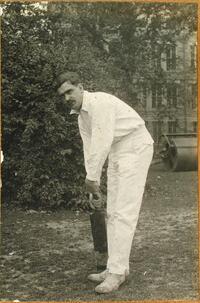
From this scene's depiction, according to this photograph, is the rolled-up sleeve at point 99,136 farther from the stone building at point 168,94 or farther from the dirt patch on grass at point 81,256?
the stone building at point 168,94

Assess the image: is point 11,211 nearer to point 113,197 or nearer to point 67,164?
point 67,164

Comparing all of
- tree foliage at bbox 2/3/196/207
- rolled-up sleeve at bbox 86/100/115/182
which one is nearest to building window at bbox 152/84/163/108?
tree foliage at bbox 2/3/196/207

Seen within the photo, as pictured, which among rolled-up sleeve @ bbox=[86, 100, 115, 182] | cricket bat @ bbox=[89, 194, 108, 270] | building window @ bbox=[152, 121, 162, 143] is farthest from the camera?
building window @ bbox=[152, 121, 162, 143]

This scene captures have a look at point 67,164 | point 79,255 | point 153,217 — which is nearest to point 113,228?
point 79,255

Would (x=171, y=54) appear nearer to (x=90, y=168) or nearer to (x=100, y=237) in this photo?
(x=100, y=237)

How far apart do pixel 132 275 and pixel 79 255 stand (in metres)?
0.91

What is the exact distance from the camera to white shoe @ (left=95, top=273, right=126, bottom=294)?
12.4 feet

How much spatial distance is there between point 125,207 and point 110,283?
608mm

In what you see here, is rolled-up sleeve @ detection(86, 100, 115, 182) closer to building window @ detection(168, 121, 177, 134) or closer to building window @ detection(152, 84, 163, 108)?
building window @ detection(152, 84, 163, 108)

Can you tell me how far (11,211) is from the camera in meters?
7.57

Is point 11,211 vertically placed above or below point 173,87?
below

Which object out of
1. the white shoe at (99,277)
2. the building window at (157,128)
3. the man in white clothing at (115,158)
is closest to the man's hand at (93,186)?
the man in white clothing at (115,158)

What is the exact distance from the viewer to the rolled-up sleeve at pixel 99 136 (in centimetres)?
371

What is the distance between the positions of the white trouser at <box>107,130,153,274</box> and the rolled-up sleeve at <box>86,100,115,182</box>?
9.4 inches
